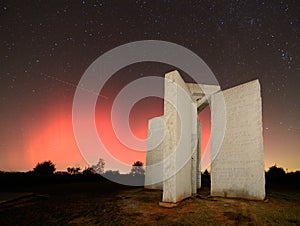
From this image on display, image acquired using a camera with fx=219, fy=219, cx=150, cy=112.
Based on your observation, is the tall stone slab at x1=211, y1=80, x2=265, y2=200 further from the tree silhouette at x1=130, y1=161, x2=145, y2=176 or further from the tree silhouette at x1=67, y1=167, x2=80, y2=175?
the tree silhouette at x1=67, y1=167, x2=80, y2=175

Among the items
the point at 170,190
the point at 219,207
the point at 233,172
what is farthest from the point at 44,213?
the point at 233,172

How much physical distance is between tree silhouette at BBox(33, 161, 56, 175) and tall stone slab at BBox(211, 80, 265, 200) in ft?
104

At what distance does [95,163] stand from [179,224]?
4583 cm

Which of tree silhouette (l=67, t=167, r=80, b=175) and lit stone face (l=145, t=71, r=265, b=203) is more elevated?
lit stone face (l=145, t=71, r=265, b=203)

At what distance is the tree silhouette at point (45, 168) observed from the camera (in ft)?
113

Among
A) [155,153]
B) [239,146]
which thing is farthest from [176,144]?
[155,153]

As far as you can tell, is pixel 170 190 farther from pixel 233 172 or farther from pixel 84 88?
pixel 84 88

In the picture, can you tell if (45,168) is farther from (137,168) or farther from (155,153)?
(155,153)

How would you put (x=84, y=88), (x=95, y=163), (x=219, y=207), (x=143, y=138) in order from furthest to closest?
(x=95, y=163) → (x=143, y=138) → (x=84, y=88) → (x=219, y=207)

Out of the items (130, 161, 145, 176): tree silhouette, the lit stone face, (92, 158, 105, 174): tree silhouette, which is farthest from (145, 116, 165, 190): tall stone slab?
(92, 158, 105, 174): tree silhouette

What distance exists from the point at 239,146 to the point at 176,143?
11.5 ft

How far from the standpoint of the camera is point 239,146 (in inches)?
373

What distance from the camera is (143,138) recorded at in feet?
58.6

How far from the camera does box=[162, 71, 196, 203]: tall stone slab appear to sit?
7414 mm
